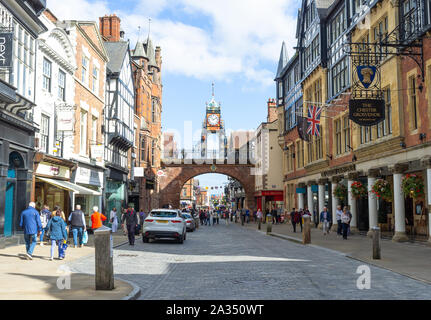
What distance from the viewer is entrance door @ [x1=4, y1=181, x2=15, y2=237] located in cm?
1794

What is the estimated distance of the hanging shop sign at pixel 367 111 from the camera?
798 inches

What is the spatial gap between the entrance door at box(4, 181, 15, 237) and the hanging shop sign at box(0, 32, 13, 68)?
5.04 m

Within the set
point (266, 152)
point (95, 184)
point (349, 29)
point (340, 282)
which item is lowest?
point (340, 282)

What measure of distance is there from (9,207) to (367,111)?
15366 mm

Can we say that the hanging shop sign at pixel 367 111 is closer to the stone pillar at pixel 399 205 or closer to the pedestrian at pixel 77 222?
the stone pillar at pixel 399 205

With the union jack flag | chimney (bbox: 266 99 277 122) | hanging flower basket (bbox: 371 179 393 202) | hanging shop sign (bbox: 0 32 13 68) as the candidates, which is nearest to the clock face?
chimney (bbox: 266 99 277 122)

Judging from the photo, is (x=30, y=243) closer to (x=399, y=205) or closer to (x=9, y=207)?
(x=9, y=207)

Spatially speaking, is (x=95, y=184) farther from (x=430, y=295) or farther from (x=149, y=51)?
(x=149, y=51)

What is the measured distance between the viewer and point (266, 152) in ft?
179

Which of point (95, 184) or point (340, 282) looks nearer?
point (340, 282)

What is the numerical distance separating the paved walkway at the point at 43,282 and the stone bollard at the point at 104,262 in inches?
7.2
